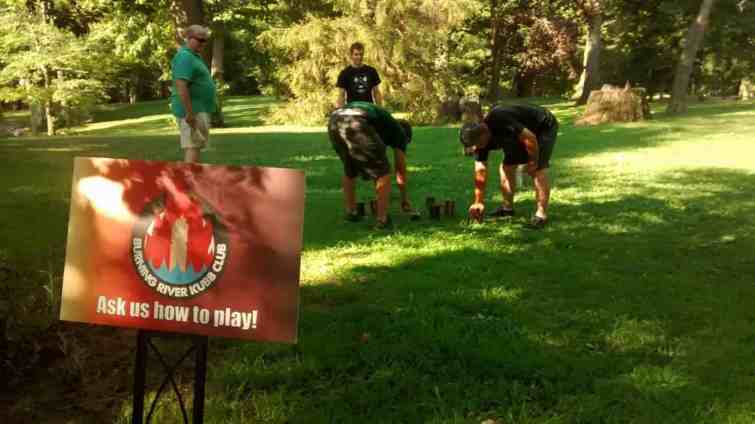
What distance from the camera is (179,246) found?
254 centimetres

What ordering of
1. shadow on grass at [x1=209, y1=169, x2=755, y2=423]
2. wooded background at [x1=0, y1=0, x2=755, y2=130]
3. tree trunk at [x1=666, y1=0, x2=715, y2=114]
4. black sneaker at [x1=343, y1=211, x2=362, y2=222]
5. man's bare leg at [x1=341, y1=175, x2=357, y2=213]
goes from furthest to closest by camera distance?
wooded background at [x1=0, y1=0, x2=755, y2=130] → tree trunk at [x1=666, y1=0, x2=715, y2=114] → black sneaker at [x1=343, y1=211, x2=362, y2=222] → man's bare leg at [x1=341, y1=175, x2=357, y2=213] → shadow on grass at [x1=209, y1=169, x2=755, y2=423]

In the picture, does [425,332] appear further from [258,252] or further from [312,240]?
[312,240]

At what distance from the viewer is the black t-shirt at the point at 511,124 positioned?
23.8ft

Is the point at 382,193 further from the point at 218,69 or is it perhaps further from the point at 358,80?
the point at 218,69

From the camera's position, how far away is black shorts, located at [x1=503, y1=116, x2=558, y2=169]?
7.46 m

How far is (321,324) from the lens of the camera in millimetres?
4465

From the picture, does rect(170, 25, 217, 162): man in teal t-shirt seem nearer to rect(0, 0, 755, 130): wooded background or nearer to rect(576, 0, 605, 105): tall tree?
rect(0, 0, 755, 130): wooded background

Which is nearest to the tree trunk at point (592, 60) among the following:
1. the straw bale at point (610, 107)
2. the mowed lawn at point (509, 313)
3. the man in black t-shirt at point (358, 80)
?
the straw bale at point (610, 107)

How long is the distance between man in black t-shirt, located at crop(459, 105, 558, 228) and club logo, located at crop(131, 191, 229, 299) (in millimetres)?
4865

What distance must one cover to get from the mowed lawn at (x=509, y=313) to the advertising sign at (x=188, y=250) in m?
0.95

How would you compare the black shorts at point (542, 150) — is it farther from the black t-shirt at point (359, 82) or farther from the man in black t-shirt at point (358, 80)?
the black t-shirt at point (359, 82)

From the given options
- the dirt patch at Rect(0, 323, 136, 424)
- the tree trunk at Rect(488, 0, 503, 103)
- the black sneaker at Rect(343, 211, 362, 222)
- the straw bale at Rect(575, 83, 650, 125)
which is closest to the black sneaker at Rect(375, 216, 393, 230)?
the black sneaker at Rect(343, 211, 362, 222)

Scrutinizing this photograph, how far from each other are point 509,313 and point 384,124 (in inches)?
129

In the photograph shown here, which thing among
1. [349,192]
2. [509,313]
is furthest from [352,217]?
[509,313]
